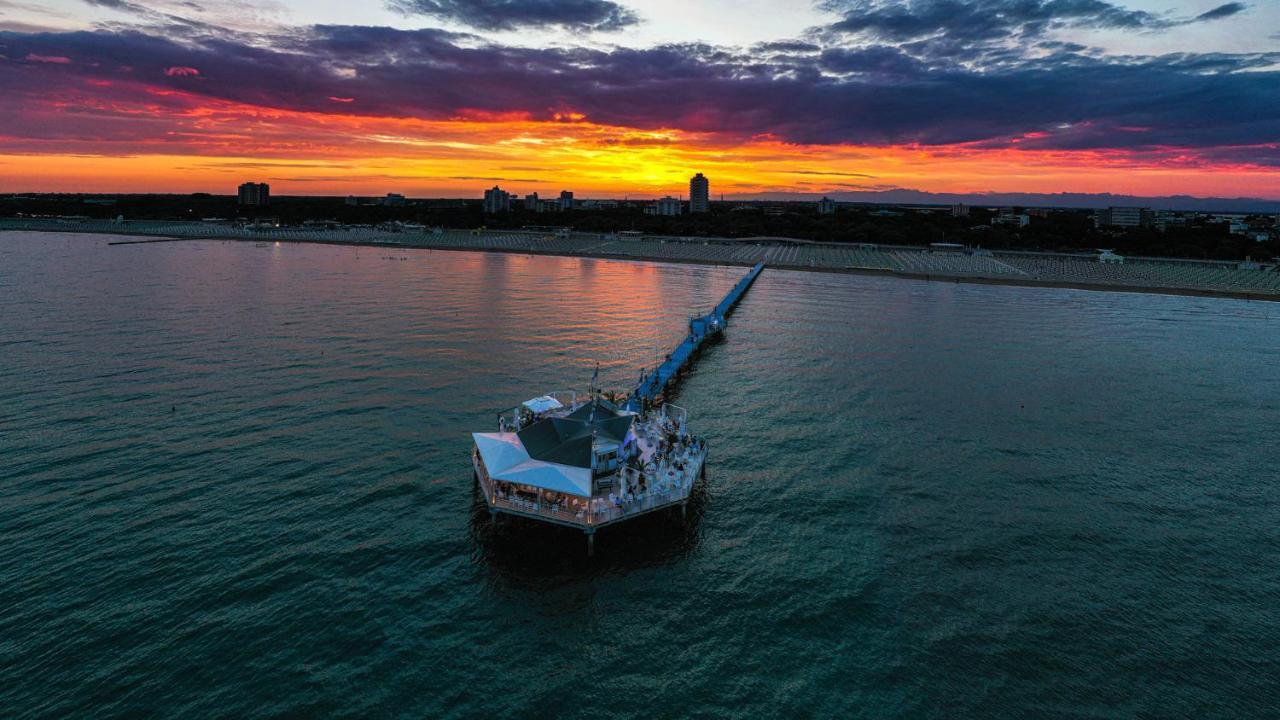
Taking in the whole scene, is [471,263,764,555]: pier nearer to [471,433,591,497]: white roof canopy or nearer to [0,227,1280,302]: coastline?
[471,433,591,497]: white roof canopy

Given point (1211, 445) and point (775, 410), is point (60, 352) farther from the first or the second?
point (1211, 445)

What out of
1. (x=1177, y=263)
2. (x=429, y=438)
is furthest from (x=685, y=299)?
(x=1177, y=263)

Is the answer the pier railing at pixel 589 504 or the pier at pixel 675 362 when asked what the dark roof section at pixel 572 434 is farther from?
the pier at pixel 675 362

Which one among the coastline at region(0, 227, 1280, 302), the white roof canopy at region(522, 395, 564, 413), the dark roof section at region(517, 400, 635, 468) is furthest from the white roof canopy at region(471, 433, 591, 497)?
the coastline at region(0, 227, 1280, 302)

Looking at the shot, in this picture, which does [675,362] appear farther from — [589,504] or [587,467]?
[589,504]

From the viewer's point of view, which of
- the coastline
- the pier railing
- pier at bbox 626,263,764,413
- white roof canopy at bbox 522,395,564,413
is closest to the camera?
the pier railing

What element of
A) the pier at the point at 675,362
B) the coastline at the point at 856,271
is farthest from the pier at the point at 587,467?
the coastline at the point at 856,271
